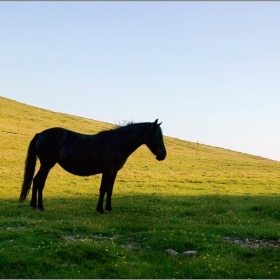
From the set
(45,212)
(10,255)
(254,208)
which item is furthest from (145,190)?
(10,255)

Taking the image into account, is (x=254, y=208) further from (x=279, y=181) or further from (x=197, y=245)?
(x=279, y=181)

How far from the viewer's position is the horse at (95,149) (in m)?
17.0

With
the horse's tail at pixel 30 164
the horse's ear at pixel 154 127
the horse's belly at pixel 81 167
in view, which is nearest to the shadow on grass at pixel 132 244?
the horse's tail at pixel 30 164

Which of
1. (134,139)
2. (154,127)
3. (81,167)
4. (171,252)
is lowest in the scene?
(171,252)

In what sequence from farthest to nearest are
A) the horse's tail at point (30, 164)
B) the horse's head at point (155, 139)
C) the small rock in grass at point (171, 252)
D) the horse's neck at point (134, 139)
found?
the horse's tail at point (30, 164) → the horse's neck at point (134, 139) → the horse's head at point (155, 139) → the small rock in grass at point (171, 252)

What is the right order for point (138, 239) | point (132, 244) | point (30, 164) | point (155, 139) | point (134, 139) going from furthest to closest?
point (30, 164), point (134, 139), point (155, 139), point (138, 239), point (132, 244)

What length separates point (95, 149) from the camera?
16969 millimetres

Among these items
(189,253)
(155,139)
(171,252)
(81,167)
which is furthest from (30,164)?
(189,253)

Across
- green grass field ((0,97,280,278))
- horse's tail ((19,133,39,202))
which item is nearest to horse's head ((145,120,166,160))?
green grass field ((0,97,280,278))

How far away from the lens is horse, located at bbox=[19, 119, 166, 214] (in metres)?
17.0

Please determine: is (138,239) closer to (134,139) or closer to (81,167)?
(81,167)

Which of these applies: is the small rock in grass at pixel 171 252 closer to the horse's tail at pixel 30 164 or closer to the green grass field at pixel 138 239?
the green grass field at pixel 138 239

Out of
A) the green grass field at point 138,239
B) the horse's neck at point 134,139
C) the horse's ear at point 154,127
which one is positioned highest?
the horse's ear at point 154,127

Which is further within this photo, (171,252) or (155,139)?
(155,139)
